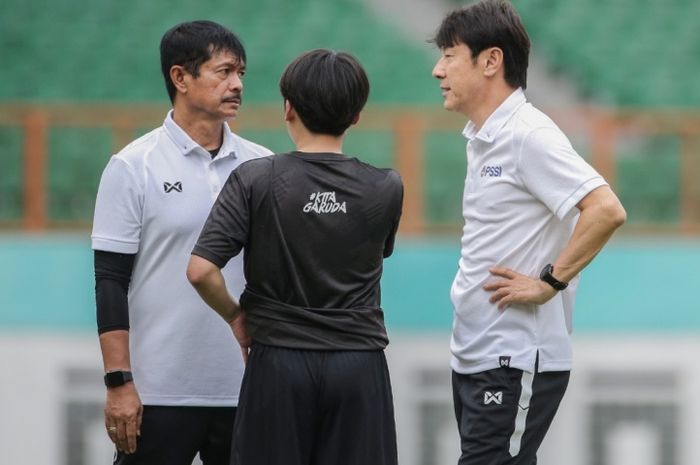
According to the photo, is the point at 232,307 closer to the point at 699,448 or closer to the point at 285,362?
the point at 285,362

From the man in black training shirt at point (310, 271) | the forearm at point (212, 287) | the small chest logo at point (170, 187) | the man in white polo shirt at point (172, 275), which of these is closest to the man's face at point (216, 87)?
the man in white polo shirt at point (172, 275)

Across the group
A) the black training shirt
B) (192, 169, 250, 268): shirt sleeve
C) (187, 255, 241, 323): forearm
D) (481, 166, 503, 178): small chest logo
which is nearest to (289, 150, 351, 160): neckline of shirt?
the black training shirt

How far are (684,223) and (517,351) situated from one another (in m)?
3.40

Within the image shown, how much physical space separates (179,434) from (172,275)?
1.22 ft

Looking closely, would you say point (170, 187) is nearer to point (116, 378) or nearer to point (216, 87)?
point (216, 87)

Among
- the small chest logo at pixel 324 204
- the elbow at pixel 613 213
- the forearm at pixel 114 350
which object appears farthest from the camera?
the forearm at pixel 114 350

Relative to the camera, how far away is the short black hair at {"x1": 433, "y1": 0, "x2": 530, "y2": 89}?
2.98 metres

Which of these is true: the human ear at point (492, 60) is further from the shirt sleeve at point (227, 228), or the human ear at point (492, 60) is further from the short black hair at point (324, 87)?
the shirt sleeve at point (227, 228)

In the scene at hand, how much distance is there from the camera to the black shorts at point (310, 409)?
2.73m

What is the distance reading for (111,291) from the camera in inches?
117

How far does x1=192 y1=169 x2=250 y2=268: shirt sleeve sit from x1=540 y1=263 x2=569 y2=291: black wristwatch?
0.69 meters

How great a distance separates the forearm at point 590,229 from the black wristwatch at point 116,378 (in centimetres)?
100

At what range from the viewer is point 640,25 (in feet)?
28.9

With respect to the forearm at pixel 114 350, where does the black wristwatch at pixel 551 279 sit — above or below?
above
